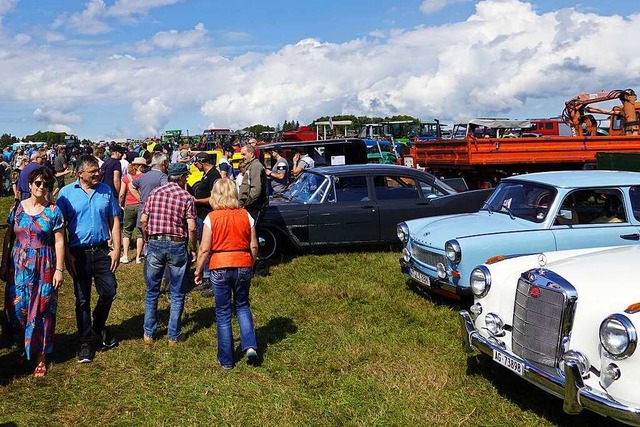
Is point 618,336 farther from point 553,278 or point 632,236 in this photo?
point 632,236

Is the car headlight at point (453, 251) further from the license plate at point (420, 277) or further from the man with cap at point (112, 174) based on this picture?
the man with cap at point (112, 174)

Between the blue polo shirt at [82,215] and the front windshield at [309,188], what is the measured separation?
4.44 meters

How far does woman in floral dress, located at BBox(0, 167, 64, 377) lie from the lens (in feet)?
15.4

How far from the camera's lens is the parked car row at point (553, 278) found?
11.2ft

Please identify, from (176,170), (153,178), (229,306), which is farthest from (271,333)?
(153,178)

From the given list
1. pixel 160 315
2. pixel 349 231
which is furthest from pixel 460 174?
pixel 160 315

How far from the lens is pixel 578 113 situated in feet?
61.7

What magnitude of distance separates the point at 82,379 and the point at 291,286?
10.6 feet

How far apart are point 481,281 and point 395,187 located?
478 centimetres

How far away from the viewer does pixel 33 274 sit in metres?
4.70

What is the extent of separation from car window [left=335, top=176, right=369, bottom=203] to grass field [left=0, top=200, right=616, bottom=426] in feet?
8.56

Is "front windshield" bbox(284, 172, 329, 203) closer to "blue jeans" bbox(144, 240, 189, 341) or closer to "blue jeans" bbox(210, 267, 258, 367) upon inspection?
"blue jeans" bbox(144, 240, 189, 341)

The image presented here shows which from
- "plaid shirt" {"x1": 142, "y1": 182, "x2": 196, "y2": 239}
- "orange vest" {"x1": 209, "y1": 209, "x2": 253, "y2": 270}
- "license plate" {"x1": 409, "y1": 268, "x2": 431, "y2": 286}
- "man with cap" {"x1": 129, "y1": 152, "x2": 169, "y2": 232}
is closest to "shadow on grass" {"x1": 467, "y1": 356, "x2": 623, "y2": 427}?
"license plate" {"x1": 409, "y1": 268, "x2": 431, "y2": 286}

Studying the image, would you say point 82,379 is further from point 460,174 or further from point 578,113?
point 578,113
